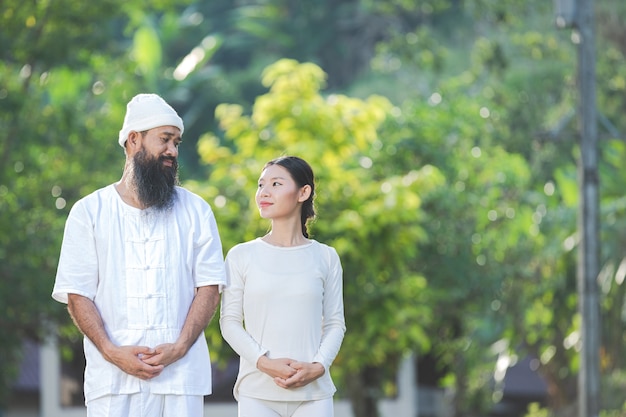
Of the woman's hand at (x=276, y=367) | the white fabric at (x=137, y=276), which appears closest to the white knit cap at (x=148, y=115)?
the white fabric at (x=137, y=276)

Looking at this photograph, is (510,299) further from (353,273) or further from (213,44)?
(213,44)

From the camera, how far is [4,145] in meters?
19.5

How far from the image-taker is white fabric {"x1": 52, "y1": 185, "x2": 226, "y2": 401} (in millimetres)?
5566

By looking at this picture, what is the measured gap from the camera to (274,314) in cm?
596

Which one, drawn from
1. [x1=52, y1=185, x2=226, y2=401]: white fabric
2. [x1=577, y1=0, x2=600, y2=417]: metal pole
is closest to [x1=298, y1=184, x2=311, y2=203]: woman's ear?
[x1=52, y1=185, x2=226, y2=401]: white fabric

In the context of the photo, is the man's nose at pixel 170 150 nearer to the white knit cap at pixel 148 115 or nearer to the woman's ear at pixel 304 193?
the white knit cap at pixel 148 115

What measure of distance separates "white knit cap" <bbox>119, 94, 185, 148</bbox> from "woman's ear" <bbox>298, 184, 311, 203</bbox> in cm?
63

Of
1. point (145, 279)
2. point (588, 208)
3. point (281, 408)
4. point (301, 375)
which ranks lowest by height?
point (281, 408)

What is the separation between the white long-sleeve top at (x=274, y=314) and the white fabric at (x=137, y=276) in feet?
0.83

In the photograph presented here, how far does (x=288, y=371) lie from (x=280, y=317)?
23cm

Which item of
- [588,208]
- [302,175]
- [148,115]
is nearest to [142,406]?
[148,115]

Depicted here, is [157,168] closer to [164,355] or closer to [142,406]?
[164,355]

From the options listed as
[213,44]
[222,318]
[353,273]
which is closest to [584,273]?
[353,273]

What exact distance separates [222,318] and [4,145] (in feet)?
46.0
